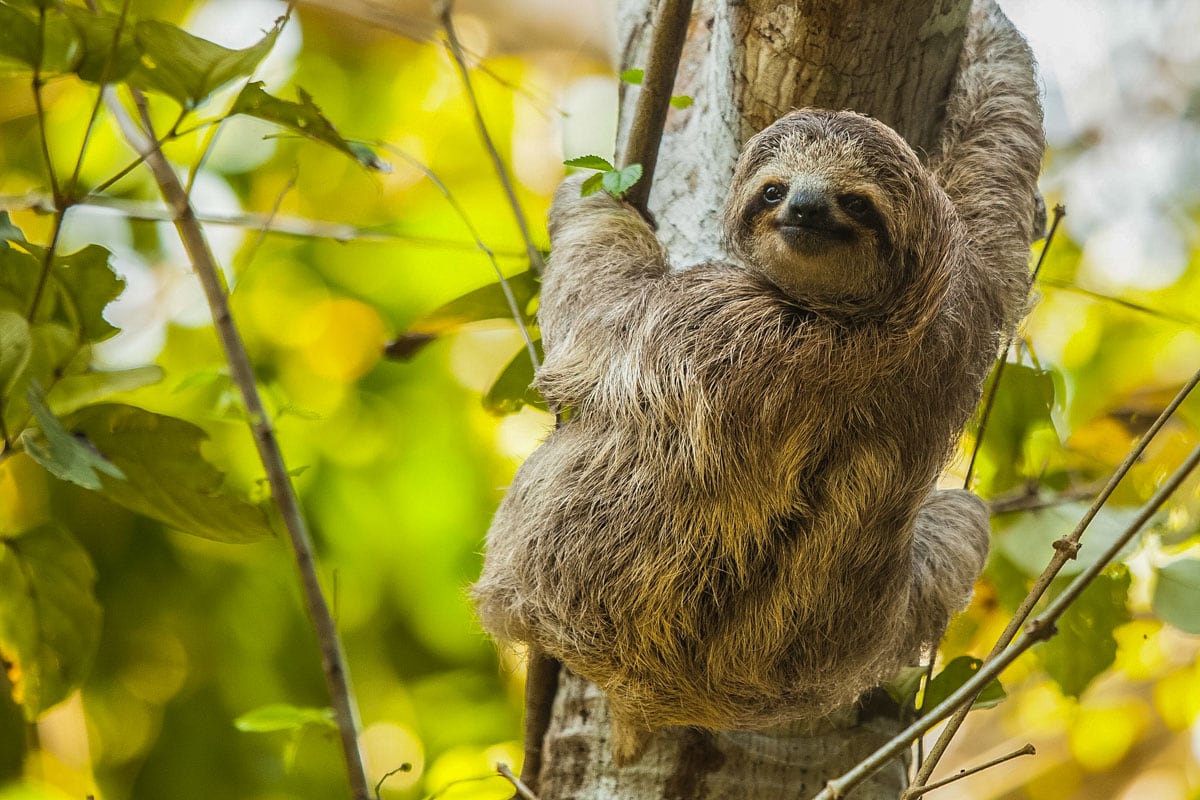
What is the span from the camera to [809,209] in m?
3.12

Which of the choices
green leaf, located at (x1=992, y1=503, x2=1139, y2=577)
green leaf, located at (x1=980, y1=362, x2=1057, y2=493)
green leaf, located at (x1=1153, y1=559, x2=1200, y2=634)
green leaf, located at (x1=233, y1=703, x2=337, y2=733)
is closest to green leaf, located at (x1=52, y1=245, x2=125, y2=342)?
green leaf, located at (x1=233, y1=703, x2=337, y2=733)

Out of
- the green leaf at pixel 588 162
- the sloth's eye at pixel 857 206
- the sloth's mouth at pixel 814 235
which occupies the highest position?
the green leaf at pixel 588 162

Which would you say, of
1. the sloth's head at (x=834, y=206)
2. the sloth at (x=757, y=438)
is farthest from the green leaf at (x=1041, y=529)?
the sloth's head at (x=834, y=206)

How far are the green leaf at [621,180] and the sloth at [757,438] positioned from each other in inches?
18.9

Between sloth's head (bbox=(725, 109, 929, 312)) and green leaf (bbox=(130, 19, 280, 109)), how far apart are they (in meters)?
1.53

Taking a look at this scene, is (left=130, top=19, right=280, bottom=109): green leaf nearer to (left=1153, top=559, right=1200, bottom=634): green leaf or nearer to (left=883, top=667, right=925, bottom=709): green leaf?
(left=883, top=667, right=925, bottom=709): green leaf

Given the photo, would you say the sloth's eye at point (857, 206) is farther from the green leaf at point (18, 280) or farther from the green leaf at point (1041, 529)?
the green leaf at point (18, 280)

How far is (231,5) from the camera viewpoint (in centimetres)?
624

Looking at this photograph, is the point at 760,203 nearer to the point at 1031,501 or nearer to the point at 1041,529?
the point at 1041,529

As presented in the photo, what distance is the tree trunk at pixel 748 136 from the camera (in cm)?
339

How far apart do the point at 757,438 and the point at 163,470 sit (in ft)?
5.54

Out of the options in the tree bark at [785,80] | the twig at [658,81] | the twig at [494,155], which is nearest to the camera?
the twig at [658,81]

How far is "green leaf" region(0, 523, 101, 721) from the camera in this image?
9.61ft

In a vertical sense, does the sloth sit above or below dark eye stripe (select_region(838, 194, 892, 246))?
below
